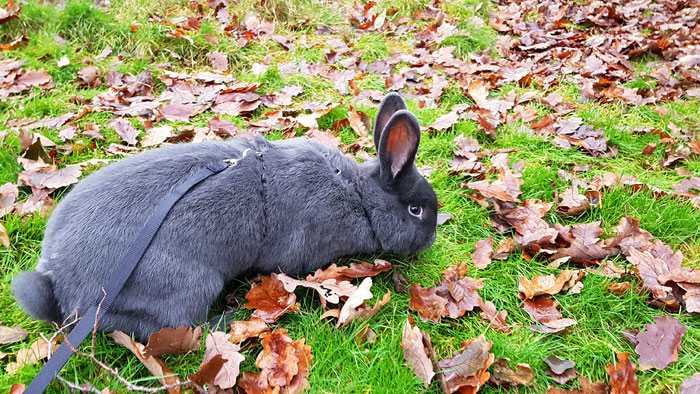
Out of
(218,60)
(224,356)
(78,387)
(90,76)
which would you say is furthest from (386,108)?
(90,76)

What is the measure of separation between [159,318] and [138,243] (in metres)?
0.42

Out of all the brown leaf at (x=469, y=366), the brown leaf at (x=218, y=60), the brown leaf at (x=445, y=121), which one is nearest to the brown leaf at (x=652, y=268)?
the brown leaf at (x=469, y=366)

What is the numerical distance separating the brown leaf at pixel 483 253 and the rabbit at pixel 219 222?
0.35 m

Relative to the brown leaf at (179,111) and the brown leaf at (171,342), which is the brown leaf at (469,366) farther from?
the brown leaf at (179,111)

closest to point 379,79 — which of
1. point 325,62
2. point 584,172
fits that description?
point 325,62

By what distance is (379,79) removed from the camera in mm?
5617

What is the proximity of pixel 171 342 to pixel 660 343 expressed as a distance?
2581mm

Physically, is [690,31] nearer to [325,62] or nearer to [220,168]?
[325,62]

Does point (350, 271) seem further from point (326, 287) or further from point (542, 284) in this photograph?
point (542, 284)

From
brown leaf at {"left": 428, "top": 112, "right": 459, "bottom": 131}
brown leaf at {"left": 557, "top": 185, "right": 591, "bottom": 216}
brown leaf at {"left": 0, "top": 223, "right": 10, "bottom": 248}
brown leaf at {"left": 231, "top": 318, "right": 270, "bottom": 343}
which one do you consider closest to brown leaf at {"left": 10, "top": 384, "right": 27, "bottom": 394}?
brown leaf at {"left": 231, "top": 318, "right": 270, "bottom": 343}

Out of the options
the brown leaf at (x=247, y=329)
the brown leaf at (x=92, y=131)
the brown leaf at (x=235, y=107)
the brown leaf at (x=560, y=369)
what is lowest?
the brown leaf at (x=560, y=369)

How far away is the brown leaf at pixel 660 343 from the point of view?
2334mm

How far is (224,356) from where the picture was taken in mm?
2301

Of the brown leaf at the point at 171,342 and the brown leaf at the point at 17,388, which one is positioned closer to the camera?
the brown leaf at the point at 17,388
